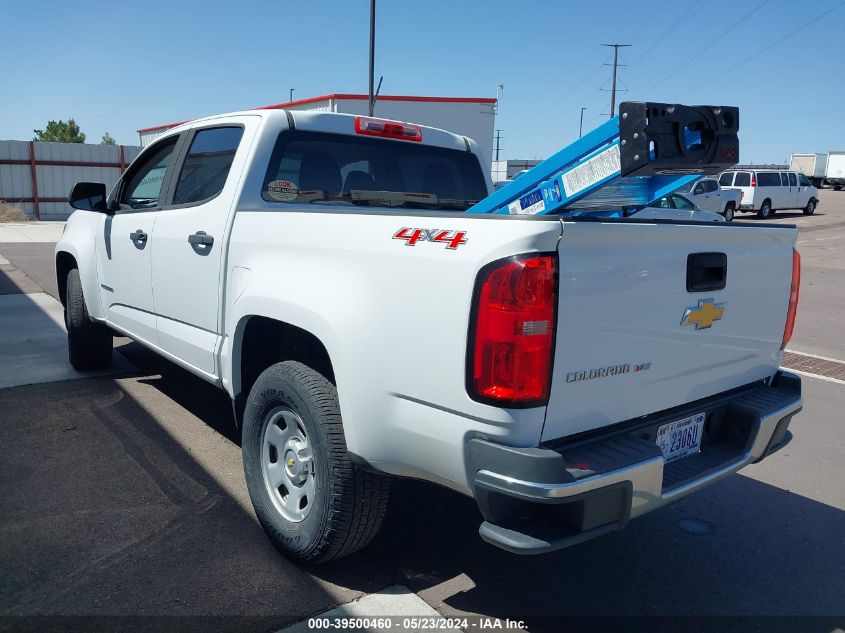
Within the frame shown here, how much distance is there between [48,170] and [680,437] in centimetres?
2776

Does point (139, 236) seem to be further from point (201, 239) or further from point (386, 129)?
→ point (386, 129)

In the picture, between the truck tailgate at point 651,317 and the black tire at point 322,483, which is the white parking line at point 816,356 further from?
the black tire at point 322,483

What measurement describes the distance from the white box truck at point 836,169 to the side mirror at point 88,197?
57.6 m

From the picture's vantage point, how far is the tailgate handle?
2.74 metres

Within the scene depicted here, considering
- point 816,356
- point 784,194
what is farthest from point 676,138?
point 784,194

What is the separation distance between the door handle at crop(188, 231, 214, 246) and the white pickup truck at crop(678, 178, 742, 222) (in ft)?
72.1

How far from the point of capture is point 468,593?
304 centimetres

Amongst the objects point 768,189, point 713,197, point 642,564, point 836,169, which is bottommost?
point 642,564

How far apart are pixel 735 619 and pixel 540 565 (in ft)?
2.76

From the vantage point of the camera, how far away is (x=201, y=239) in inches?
148

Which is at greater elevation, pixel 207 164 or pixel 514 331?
pixel 207 164

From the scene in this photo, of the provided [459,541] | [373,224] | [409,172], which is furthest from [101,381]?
[373,224]

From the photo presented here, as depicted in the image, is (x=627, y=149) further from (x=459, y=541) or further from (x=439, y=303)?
(x=459, y=541)

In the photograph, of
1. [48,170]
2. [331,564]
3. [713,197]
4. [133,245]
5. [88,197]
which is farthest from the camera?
[48,170]
